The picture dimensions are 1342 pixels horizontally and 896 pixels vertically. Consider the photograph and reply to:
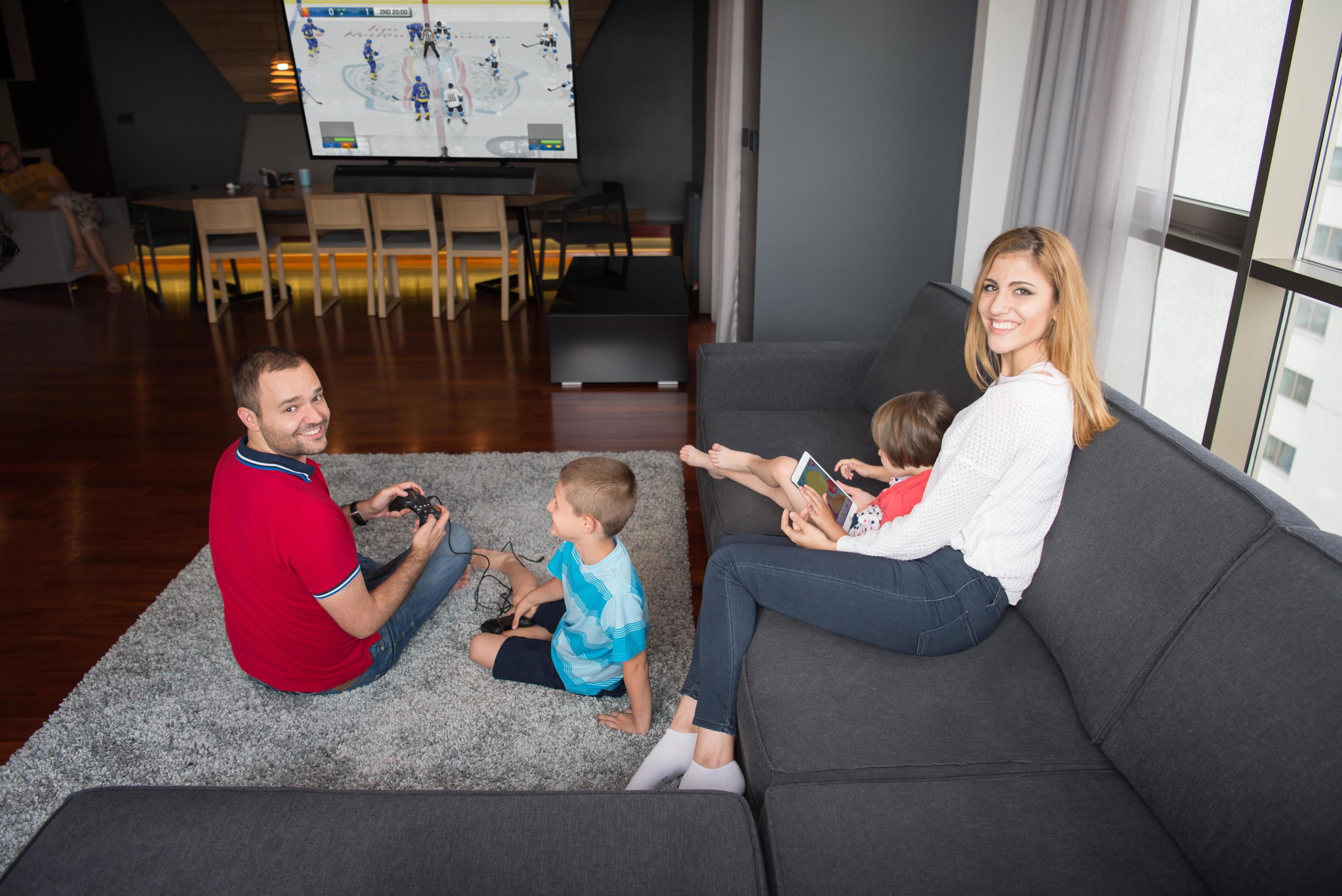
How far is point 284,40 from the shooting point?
7242 mm

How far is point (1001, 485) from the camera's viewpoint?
1603 mm

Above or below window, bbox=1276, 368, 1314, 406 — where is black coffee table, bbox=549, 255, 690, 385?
below

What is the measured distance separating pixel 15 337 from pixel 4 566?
3.33m

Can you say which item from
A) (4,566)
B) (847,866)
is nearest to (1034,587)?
(847,866)

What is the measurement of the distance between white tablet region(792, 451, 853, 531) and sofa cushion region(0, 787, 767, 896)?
0.92m

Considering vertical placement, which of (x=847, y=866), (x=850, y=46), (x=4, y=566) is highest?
(x=850, y=46)

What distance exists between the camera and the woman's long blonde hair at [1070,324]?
5.17 ft

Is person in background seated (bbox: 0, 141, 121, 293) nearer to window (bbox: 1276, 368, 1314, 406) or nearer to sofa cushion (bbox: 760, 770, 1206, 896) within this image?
sofa cushion (bbox: 760, 770, 1206, 896)

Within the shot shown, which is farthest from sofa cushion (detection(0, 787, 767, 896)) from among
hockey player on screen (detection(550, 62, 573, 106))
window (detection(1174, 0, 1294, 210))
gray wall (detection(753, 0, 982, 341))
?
hockey player on screen (detection(550, 62, 573, 106))

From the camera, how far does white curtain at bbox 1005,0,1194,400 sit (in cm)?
217

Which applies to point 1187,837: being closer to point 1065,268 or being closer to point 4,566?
point 1065,268

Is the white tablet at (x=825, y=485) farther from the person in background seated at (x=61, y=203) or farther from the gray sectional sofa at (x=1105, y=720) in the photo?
the person in background seated at (x=61, y=203)

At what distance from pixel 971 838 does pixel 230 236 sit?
618 cm

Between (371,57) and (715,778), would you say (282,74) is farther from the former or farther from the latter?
(715,778)
